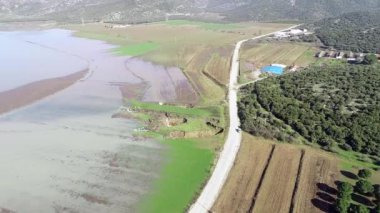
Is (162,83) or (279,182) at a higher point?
(162,83)

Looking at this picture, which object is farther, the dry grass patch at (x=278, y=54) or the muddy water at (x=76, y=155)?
the dry grass patch at (x=278, y=54)

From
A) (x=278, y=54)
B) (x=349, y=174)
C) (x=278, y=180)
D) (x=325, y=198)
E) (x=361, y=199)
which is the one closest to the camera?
(x=361, y=199)

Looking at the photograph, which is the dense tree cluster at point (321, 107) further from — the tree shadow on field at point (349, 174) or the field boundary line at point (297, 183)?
the tree shadow on field at point (349, 174)

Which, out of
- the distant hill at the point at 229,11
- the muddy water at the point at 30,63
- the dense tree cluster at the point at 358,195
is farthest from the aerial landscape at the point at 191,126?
the distant hill at the point at 229,11

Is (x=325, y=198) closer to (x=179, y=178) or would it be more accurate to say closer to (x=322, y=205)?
(x=322, y=205)

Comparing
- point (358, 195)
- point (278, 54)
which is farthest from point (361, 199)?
point (278, 54)

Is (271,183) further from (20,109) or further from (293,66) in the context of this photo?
(293,66)

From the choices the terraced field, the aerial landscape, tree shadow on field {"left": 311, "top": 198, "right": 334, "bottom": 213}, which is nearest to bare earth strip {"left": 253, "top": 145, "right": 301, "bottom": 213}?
the terraced field

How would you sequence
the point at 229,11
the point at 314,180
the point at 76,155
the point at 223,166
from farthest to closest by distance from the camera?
1. the point at 229,11
2. the point at 76,155
3. the point at 223,166
4. the point at 314,180

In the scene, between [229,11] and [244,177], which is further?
[229,11]
